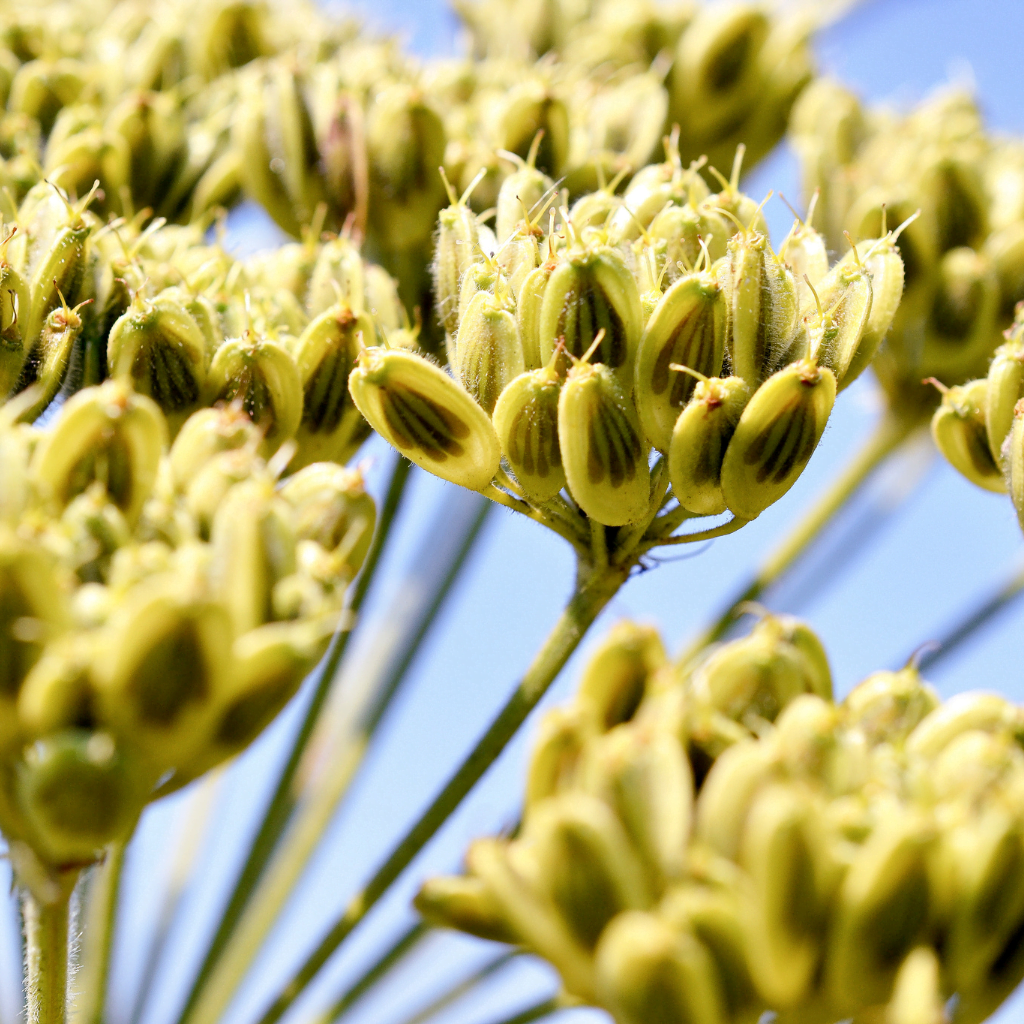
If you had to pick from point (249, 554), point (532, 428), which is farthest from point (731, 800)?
point (532, 428)

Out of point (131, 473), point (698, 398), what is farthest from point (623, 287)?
point (131, 473)

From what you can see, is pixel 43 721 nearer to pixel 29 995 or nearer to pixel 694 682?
pixel 29 995

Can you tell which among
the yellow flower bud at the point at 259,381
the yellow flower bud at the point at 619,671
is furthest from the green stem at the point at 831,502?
the yellow flower bud at the point at 619,671

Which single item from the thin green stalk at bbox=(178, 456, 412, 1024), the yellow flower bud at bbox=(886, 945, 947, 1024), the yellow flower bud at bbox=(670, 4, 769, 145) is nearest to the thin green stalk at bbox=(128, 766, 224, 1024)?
the thin green stalk at bbox=(178, 456, 412, 1024)

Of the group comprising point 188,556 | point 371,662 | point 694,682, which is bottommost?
point 371,662

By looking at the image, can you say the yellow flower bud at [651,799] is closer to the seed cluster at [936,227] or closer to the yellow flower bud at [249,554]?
the yellow flower bud at [249,554]

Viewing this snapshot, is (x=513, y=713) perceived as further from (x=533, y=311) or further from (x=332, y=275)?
(x=332, y=275)
